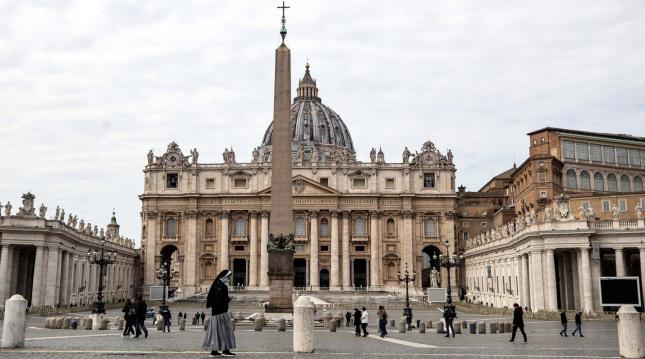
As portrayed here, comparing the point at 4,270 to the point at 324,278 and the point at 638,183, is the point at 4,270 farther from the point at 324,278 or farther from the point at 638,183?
the point at 638,183

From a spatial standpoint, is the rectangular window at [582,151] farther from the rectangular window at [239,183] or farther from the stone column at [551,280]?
the rectangular window at [239,183]

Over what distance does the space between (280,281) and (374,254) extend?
1948 inches

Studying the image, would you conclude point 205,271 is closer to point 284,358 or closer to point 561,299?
point 561,299

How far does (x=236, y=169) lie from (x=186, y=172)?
6.31 metres

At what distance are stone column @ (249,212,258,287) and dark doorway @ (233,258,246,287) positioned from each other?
2.75 meters

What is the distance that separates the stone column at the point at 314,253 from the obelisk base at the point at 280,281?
4579 cm

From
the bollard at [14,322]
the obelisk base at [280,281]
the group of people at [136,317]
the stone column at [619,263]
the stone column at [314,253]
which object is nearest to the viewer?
the bollard at [14,322]

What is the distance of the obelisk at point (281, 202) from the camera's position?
3278 centimetres

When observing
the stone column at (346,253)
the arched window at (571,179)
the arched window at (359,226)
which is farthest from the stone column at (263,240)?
the arched window at (571,179)

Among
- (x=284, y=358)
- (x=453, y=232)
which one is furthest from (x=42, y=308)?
(x=453, y=232)

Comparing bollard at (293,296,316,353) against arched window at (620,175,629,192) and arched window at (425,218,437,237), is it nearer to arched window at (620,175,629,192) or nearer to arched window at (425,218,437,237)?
arched window at (620,175,629,192)

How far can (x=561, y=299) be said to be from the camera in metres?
50.5

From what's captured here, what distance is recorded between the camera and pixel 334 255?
81.3 meters

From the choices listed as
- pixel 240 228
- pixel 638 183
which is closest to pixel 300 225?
pixel 240 228
